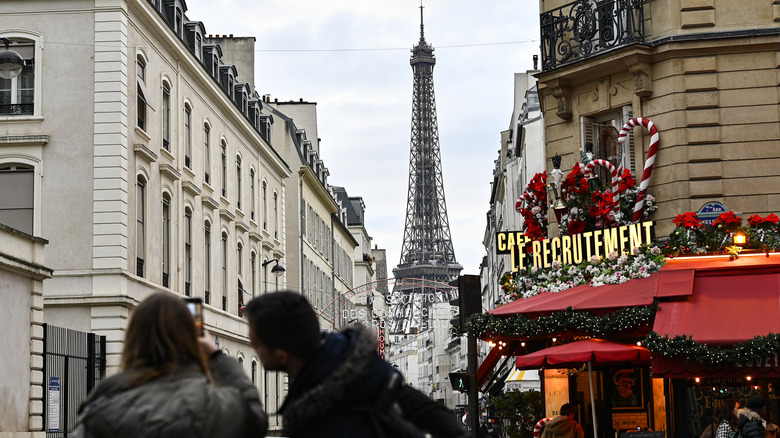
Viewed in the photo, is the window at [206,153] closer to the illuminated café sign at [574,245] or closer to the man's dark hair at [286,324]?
the illuminated café sign at [574,245]

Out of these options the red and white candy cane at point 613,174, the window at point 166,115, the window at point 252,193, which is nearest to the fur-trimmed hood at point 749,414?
the red and white candy cane at point 613,174

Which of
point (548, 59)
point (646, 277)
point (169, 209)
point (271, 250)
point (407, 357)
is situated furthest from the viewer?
point (407, 357)

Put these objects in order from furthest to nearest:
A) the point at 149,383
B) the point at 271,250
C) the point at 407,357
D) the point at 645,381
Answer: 1. the point at 407,357
2. the point at 271,250
3. the point at 645,381
4. the point at 149,383

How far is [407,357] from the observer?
Result: 6791 inches

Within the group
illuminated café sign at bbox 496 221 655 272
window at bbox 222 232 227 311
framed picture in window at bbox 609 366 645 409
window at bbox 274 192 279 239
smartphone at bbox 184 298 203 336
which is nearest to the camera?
smartphone at bbox 184 298 203 336

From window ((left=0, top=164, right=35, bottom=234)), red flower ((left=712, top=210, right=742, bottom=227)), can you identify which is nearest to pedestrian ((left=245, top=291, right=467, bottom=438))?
red flower ((left=712, top=210, right=742, bottom=227))

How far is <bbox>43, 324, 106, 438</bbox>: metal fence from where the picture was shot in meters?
21.7

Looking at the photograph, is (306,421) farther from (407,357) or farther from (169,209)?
(407,357)

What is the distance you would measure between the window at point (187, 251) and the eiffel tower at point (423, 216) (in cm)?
10684

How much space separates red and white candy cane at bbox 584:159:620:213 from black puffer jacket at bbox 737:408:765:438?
562 centimetres

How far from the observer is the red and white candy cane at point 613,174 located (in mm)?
19078

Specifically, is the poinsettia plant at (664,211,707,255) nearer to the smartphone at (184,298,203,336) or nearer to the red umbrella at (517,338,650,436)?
the red umbrella at (517,338,650,436)

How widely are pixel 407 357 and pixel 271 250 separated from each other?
425ft

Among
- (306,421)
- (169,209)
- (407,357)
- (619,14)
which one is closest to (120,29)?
(169,209)
